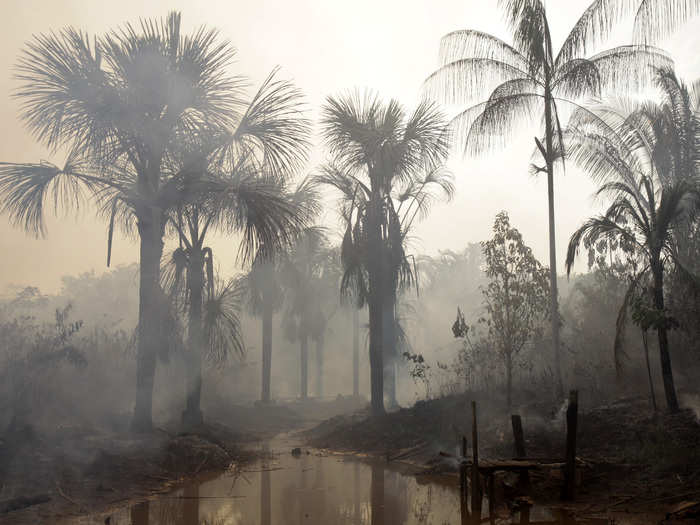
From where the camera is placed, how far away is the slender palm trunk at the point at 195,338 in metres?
18.3

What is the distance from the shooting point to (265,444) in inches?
811

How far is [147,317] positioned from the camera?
1528 centimetres

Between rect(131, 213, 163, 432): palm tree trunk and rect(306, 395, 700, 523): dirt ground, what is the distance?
677cm

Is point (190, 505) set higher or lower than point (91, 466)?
lower

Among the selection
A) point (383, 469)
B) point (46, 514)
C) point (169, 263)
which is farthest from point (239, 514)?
point (169, 263)

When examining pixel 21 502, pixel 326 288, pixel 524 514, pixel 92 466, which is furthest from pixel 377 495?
pixel 326 288

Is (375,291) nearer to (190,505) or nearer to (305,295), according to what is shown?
(190,505)

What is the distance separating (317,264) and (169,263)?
17.0m

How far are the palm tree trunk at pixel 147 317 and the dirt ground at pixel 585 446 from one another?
6.77 meters

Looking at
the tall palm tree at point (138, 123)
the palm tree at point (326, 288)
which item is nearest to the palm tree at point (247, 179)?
the tall palm tree at point (138, 123)

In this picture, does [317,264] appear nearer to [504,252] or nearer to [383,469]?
[504,252]

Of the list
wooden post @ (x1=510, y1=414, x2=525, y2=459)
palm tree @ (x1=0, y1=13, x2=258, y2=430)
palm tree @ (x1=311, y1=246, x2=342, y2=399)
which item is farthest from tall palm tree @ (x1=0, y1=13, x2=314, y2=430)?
palm tree @ (x1=311, y1=246, x2=342, y2=399)

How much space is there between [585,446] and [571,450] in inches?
135

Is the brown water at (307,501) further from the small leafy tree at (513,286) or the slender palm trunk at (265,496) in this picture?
the small leafy tree at (513,286)
